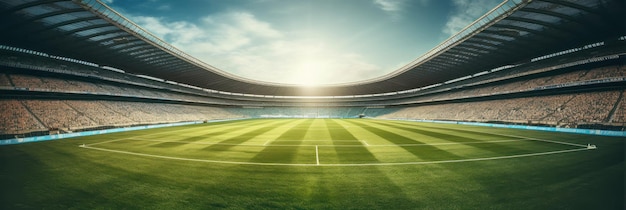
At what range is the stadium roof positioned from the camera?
18.4 metres

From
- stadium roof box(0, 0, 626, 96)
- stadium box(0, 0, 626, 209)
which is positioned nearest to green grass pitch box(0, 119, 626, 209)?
stadium box(0, 0, 626, 209)

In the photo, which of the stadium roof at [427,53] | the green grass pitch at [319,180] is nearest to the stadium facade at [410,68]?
the stadium roof at [427,53]

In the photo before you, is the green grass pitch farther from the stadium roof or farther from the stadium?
→ the stadium roof

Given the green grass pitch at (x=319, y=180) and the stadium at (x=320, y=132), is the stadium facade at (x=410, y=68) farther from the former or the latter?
the green grass pitch at (x=319, y=180)

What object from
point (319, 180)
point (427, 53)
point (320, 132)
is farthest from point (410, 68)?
point (319, 180)

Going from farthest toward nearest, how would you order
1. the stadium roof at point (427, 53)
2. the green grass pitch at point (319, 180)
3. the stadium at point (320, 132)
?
the stadium roof at point (427, 53), the stadium at point (320, 132), the green grass pitch at point (319, 180)

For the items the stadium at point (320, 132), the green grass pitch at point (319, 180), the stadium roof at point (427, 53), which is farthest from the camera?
the stadium roof at point (427, 53)

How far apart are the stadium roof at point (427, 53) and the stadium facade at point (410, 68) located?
105 millimetres

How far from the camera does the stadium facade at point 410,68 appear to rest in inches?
795

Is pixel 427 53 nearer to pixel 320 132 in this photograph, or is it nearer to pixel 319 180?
Answer: pixel 320 132

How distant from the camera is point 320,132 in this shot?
25359mm

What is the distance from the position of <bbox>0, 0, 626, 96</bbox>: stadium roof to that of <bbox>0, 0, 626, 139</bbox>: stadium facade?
11cm

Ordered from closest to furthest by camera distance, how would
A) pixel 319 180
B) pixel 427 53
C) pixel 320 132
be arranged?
pixel 319 180, pixel 320 132, pixel 427 53

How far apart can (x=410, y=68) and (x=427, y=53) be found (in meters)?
6.80
